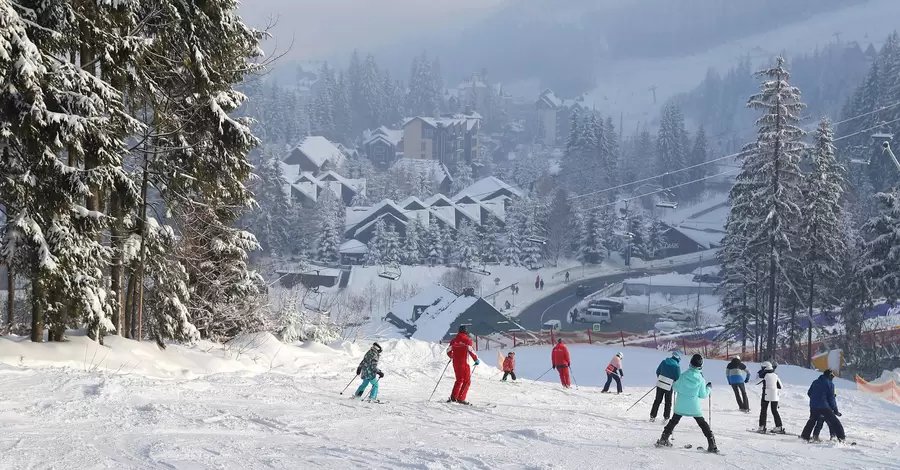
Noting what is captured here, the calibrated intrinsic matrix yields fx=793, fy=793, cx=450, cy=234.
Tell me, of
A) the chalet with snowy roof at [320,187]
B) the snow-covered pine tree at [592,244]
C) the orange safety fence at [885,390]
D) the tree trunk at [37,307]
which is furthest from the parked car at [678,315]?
the tree trunk at [37,307]

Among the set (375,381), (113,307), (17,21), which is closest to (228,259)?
(113,307)

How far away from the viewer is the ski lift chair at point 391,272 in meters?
80.9

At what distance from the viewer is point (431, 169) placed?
131750 millimetres

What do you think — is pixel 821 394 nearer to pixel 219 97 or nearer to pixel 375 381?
pixel 375 381

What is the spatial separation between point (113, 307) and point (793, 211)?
3149cm

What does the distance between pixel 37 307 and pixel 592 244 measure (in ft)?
258

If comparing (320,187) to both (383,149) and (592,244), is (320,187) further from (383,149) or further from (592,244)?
(592,244)

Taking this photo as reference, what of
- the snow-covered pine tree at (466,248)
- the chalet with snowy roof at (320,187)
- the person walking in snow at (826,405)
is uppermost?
the chalet with snowy roof at (320,187)

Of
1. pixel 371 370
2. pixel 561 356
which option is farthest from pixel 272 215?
pixel 371 370

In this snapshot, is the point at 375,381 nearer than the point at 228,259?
Yes

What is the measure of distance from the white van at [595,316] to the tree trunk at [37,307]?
197 feet

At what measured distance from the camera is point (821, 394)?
12141 millimetres

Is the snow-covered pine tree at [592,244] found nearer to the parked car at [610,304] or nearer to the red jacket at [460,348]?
the parked car at [610,304]

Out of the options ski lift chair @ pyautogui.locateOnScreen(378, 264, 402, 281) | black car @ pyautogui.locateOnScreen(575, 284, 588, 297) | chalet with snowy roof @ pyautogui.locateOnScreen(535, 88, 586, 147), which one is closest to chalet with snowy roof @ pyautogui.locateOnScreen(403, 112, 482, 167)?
chalet with snowy roof @ pyautogui.locateOnScreen(535, 88, 586, 147)
